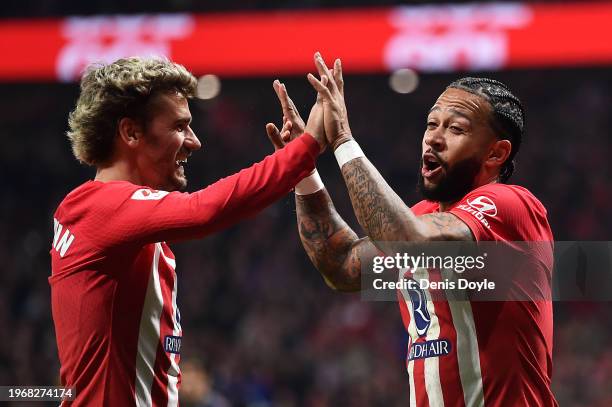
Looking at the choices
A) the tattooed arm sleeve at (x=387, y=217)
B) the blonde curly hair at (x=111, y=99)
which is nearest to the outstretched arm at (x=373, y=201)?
the tattooed arm sleeve at (x=387, y=217)

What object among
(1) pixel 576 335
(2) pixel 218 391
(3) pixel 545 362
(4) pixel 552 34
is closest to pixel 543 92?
(4) pixel 552 34

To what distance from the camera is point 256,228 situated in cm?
1323

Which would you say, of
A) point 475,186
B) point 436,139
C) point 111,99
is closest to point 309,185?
point 436,139

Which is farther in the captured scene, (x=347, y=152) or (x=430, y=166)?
(x=430, y=166)

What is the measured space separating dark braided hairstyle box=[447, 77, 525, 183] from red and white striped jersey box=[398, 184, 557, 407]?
34cm

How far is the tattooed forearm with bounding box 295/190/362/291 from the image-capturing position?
399cm

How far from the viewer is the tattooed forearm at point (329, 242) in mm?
3986

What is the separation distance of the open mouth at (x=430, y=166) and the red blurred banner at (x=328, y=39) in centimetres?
640

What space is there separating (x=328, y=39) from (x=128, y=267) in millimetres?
7801

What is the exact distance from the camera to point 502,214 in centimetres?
335
